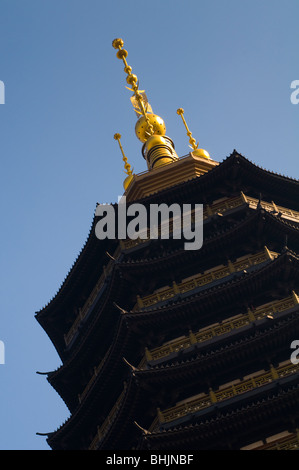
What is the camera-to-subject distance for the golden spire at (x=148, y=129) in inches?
1915

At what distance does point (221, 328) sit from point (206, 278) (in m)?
3.06

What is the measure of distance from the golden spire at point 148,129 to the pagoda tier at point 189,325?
25.2 ft

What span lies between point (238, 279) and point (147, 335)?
420cm

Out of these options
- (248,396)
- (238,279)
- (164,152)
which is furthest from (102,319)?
(164,152)

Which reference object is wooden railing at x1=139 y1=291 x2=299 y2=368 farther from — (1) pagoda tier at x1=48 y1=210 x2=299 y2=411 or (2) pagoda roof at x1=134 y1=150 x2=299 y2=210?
(2) pagoda roof at x1=134 y1=150 x2=299 y2=210

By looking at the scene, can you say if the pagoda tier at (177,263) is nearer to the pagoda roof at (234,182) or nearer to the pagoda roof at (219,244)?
the pagoda roof at (219,244)

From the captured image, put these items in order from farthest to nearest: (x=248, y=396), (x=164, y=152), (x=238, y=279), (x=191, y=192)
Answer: (x=164, y=152)
(x=191, y=192)
(x=238, y=279)
(x=248, y=396)

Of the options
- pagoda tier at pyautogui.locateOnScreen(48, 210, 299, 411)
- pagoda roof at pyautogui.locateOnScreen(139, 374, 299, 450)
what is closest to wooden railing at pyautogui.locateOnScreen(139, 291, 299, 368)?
pagoda tier at pyautogui.locateOnScreen(48, 210, 299, 411)

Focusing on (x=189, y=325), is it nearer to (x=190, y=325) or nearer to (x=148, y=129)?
(x=190, y=325)

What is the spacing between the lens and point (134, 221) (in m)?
41.2

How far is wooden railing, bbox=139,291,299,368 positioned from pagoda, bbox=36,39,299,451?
0.16ft

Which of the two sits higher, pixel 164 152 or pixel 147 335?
pixel 164 152
